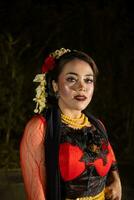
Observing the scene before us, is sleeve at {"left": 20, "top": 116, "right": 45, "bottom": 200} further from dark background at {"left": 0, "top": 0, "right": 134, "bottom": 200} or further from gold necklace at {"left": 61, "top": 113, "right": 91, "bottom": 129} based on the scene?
dark background at {"left": 0, "top": 0, "right": 134, "bottom": 200}

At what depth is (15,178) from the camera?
18.7 feet

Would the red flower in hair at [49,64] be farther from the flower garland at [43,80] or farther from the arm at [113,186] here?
the arm at [113,186]

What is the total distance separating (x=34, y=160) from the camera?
7.66 ft

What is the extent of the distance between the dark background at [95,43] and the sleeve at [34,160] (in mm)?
3947

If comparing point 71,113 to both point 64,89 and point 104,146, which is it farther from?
point 104,146

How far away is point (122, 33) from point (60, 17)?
954mm

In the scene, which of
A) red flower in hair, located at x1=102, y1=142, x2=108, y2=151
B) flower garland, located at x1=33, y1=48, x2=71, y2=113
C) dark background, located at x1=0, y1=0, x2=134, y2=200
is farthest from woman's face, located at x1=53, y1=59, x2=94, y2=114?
dark background, located at x1=0, y1=0, x2=134, y2=200

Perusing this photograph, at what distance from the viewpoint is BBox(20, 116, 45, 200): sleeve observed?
7.63 feet

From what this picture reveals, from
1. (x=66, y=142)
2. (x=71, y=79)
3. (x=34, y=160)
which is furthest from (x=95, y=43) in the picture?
(x=34, y=160)

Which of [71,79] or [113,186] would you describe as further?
[113,186]

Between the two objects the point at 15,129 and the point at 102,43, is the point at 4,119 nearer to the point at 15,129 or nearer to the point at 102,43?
the point at 15,129

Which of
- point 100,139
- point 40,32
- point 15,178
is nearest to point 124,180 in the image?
point 15,178

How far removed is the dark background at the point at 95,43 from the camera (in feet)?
22.1

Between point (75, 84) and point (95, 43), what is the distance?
4.49 m
